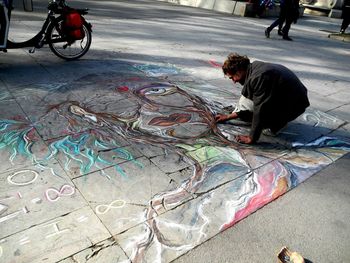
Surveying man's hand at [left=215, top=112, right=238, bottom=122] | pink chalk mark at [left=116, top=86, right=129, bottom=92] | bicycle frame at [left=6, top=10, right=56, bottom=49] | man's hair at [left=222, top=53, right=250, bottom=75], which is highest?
man's hair at [left=222, top=53, right=250, bottom=75]

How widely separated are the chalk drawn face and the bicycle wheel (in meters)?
1.75

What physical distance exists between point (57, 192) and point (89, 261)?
746 millimetres

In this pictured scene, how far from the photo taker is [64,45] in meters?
5.45

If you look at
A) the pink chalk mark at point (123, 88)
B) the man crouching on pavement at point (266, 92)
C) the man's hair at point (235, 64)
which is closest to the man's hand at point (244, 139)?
the man crouching on pavement at point (266, 92)

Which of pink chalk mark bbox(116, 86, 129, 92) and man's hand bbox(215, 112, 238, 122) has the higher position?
man's hand bbox(215, 112, 238, 122)

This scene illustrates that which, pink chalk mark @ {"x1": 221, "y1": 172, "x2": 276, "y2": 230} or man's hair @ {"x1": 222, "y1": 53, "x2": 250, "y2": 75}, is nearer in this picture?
pink chalk mark @ {"x1": 221, "y1": 172, "x2": 276, "y2": 230}

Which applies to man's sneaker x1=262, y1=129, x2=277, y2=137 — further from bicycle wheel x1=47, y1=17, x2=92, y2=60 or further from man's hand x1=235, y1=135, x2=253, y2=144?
bicycle wheel x1=47, y1=17, x2=92, y2=60

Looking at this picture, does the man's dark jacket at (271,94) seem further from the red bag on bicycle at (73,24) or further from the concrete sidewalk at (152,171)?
the red bag on bicycle at (73,24)

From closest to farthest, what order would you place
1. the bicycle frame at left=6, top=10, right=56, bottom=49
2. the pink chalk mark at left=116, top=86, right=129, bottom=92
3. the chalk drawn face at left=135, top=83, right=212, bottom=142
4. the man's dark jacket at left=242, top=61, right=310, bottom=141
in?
1. the man's dark jacket at left=242, top=61, right=310, bottom=141
2. the chalk drawn face at left=135, top=83, right=212, bottom=142
3. the pink chalk mark at left=116, top=86, right=129, bottom=92
4. the bicycle frame at left=6, top=10, right=56, bottom=49

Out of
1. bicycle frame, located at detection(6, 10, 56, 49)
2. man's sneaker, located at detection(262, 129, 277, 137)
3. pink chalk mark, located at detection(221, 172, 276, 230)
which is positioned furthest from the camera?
bicycle frame, located at detection(6, 10, 56, 49)

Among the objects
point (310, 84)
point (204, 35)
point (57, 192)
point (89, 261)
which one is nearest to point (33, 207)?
point (57, 192)

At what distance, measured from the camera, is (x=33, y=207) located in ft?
7.51

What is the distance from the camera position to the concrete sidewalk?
2.13m

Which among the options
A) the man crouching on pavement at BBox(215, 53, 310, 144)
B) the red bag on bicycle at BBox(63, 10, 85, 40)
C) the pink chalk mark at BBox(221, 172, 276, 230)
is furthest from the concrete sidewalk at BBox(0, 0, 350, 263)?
the red bag on bicycle at BBox(63, 10, 85, 40)
